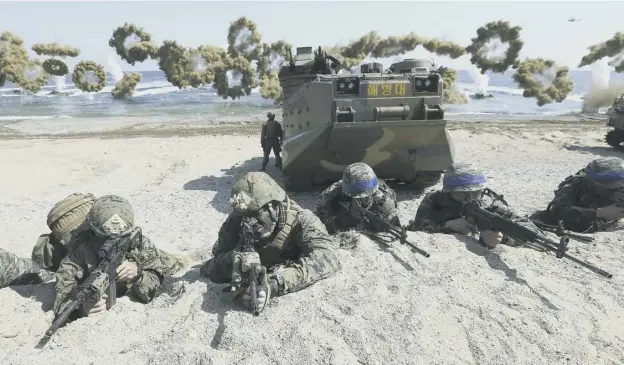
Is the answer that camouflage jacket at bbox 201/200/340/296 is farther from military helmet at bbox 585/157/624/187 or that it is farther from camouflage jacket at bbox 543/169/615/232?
military helmet at bbox 585/157/624/187

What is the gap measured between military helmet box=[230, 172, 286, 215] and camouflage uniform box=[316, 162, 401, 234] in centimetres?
175

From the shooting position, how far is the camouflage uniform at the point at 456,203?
4.46 meters

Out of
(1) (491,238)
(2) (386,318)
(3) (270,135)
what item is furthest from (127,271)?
(3) (270,135)

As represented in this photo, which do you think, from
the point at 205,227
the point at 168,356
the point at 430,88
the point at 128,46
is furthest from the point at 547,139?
the point at 128,46

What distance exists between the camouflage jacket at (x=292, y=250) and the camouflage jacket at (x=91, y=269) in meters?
0.39

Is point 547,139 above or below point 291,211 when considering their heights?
below

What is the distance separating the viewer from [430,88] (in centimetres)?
762

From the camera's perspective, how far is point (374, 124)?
7391mm

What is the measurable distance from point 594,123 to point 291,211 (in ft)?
66.7

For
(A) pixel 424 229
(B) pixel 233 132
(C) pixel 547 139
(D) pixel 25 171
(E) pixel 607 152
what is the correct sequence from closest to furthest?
(A) pixel 424 229, (D) pixel 25 171, (E) pixel 607 152, (C) pixel 547 139, (B) pixel 233 132

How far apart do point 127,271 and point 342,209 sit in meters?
2.54

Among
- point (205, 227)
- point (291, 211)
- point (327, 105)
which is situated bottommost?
point (205, 227)

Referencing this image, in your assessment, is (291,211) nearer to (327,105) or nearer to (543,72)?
(327,105)

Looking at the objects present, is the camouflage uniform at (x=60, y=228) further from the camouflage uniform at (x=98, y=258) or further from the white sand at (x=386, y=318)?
the camouflage uniform at (x=98, y=258)
